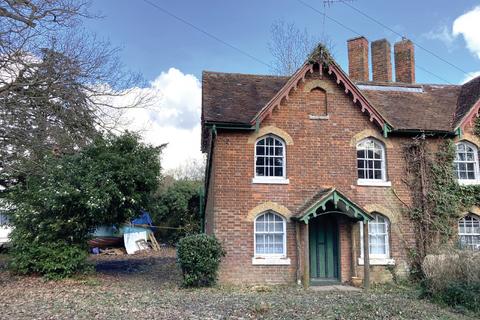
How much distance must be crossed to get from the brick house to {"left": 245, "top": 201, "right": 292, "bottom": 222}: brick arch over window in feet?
0.12

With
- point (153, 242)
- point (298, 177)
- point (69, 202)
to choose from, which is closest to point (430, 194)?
point (298, 177)

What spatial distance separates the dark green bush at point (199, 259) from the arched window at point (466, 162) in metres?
10.4

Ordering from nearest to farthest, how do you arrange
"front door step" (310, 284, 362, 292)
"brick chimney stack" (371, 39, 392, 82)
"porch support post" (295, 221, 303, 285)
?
1. "front door step" (310, 284, 362, 292)
2. "porch support post" (295, 221, 303, 285)
3. "brick chimney stack" (371, 39, 392, 82)

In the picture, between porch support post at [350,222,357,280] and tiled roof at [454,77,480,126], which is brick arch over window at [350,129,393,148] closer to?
tiled roof at [454,77,480,126]

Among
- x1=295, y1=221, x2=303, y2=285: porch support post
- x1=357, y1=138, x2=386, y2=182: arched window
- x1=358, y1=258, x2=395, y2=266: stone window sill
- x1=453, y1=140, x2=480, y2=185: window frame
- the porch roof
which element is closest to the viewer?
the porch roof

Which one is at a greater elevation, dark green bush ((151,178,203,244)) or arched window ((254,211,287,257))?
dark green bush ((151,178,203,244))

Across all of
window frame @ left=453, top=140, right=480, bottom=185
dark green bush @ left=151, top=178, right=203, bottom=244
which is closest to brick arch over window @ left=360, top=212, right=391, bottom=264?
window frame @ left=453, top=140, right=480, bottom=185

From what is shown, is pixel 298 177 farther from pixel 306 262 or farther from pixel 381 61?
pixel 381 61

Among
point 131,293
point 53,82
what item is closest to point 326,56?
point 53,82

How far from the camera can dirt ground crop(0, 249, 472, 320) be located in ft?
31.0

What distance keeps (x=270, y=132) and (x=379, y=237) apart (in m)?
5.80

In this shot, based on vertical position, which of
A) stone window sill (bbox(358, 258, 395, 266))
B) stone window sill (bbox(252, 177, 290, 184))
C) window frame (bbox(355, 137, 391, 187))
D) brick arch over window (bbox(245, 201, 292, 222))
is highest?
window frame (bbox(355, 137, 391, 187))

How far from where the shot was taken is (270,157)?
51.8 ft

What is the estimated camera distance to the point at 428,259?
12094 mm
